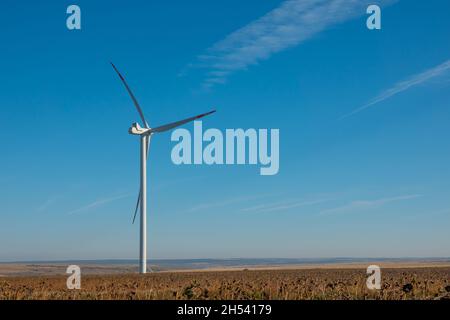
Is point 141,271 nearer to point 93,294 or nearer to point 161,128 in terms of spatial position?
point 161,128

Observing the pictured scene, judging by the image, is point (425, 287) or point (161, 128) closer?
point (425, 287)

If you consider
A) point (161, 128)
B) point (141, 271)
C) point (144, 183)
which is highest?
point (161, 128)
